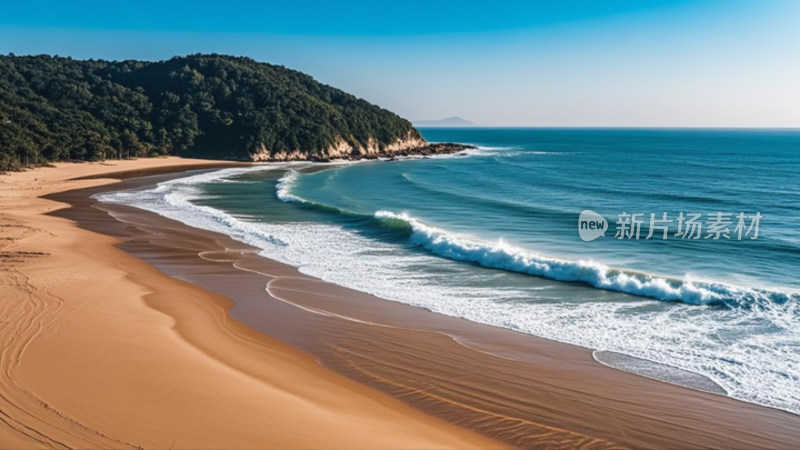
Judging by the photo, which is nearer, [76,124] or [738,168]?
[738,168]

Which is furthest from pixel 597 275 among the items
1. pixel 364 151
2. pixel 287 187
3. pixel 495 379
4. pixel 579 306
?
pixel 364 151

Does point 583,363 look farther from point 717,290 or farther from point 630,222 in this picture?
point 630,222

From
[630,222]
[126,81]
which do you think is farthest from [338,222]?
[126,81]

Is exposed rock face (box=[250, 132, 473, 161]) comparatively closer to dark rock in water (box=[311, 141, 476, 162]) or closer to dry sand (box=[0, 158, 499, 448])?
dark rock in water (box=[311, 141, 476, 162])

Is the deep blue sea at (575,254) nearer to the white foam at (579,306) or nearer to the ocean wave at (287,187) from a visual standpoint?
the white foam at (579,306)

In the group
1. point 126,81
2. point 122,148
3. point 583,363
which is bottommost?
point 583,363
